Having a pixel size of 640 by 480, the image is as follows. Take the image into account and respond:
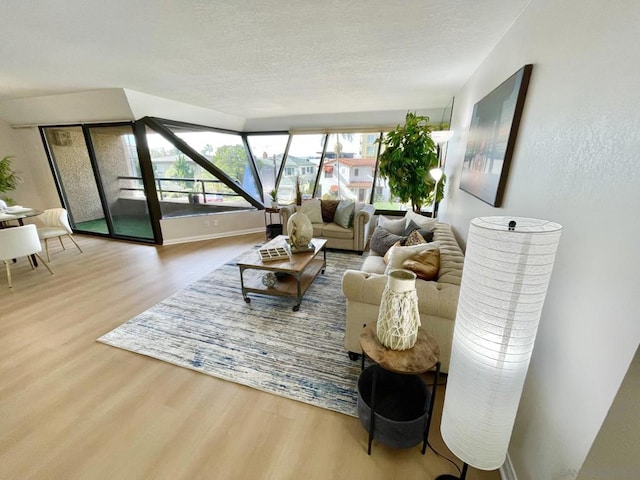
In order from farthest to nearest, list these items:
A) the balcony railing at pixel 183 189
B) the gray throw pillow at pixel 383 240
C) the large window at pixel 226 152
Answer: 1. the large window at pixel 226 152
2. the balcony railing at pixel 183 189
3. the gray throw pillow at pixel 383 240

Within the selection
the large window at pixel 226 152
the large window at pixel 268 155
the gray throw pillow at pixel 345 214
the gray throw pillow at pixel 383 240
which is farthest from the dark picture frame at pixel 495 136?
the large window at pixel 226 152

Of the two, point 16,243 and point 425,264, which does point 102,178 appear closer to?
point 16,243

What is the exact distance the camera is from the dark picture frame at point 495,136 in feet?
4.66

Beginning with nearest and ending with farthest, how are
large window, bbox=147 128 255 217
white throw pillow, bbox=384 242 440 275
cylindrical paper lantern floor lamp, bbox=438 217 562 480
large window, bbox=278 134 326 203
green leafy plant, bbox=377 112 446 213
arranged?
cylindrical paper lantern floor lamp, bbox=438 217 562 480, white throw pillow, bbox=384 242 440 275, green leafy plant, bbox=377 112 446 213, large window, bbox=147 128 255 217, large window, bbox=278 134 326 203

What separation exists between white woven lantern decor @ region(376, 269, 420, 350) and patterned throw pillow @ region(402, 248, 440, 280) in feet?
1.81

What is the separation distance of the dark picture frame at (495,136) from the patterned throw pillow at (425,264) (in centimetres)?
51

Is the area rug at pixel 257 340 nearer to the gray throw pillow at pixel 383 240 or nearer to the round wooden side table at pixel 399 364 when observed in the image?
the round wooden side table at pixel 399 364

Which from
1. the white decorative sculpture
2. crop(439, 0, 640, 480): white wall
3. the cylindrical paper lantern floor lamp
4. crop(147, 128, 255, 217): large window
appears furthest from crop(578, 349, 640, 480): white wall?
crop(147, 128, 255, 217): large window

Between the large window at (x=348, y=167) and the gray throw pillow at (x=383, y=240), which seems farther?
the large window at (x=348, y=167)

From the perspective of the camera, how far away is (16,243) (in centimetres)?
307

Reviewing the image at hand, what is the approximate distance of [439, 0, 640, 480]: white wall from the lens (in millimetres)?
718

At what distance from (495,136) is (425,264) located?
99 centimetres

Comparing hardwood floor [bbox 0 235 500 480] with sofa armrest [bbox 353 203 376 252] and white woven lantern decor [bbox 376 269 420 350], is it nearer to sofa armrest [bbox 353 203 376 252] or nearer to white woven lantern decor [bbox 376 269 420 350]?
white woven lantern decor [bbox 376 269 420 350]

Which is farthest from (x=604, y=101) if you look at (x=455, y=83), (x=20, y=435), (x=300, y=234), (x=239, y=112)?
(x=239, y=112)
